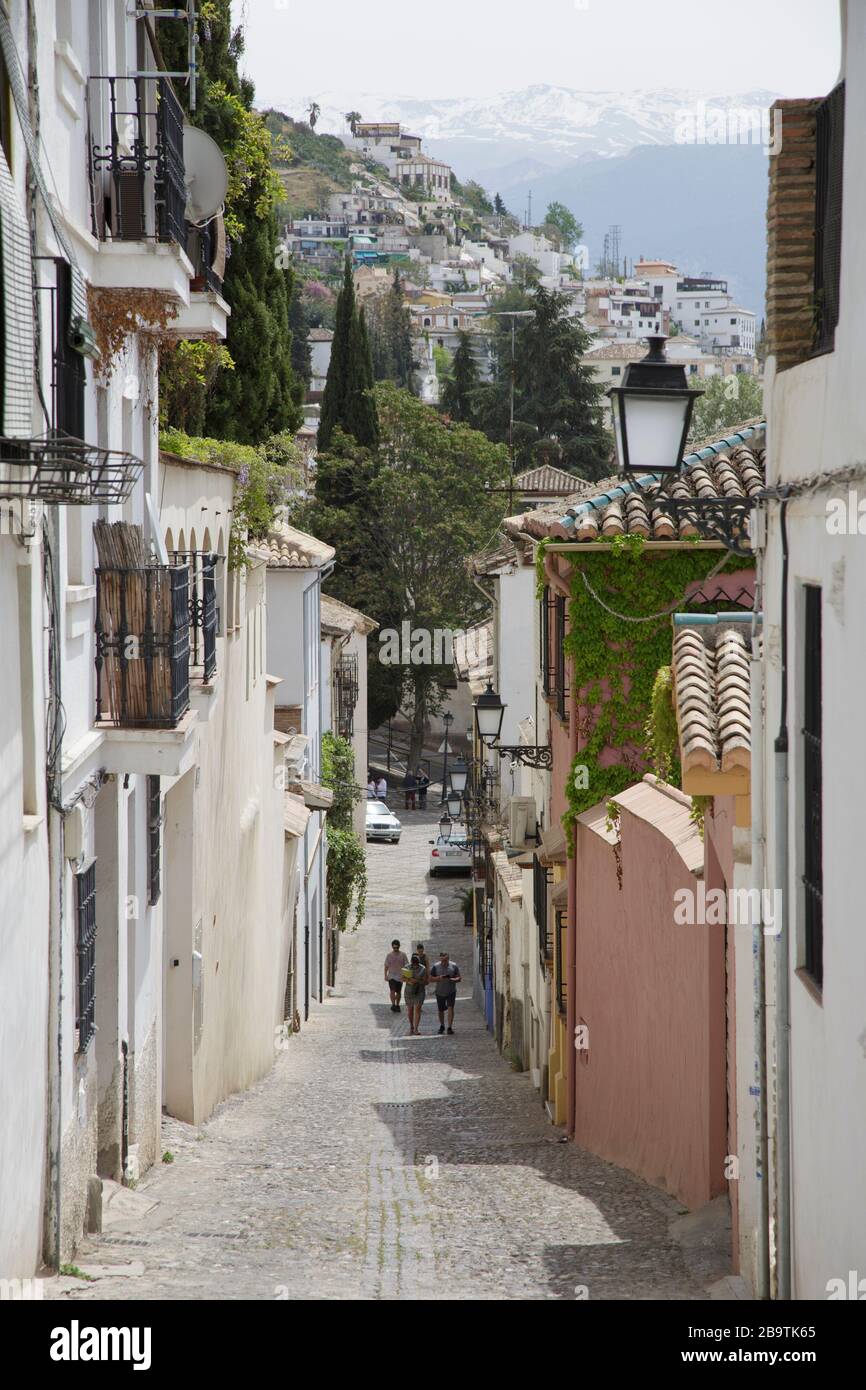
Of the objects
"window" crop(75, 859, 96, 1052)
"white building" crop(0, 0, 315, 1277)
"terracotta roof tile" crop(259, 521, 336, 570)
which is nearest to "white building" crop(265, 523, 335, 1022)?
"terracotta roof tile" crop(259, 521, 336, 570)

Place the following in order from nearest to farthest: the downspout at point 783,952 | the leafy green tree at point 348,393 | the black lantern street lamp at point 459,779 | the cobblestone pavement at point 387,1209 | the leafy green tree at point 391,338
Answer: the downspout at point 783,952 < the cobblestone pavement at point 387,1209 < the black lantern street lamp at point 459,779 < the leafy green tree at point 348,393 < the leafy green tree at point 391,338

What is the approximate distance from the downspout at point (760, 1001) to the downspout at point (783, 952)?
0.95 ft

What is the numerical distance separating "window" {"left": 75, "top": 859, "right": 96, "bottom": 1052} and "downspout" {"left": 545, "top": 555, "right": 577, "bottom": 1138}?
694 centimetres

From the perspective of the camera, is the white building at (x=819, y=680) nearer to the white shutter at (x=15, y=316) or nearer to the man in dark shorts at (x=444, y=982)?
the white shutter at (x=15, y=316)

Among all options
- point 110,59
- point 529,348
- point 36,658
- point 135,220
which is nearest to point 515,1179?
point 36,658

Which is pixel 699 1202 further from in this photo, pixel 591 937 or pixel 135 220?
pixel 135 220

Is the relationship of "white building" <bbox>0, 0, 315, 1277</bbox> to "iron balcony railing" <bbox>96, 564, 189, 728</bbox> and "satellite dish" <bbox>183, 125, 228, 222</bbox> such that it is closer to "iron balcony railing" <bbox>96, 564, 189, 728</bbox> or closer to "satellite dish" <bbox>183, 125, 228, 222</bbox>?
"iron balcony railing" <bbox>96, 564, 189, 728</bbox>

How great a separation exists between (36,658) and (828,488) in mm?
3924

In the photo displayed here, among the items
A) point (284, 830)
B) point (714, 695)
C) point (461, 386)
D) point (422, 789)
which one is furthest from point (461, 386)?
point (714, 695)

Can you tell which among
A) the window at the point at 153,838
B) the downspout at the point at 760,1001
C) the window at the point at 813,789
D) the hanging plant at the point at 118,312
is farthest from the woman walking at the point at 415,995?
the window at the point at 813,789

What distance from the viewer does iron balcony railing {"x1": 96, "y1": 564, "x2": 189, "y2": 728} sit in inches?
417

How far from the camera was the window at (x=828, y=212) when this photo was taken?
298 inches

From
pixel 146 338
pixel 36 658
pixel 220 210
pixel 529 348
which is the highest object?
pixel 529 348
